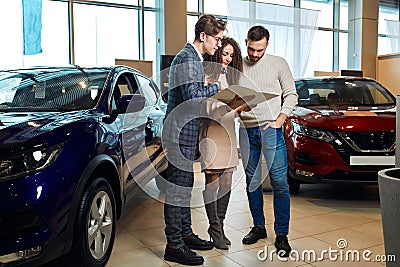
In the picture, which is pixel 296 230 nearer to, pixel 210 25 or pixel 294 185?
pixel 294 185

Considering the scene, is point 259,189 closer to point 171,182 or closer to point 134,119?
point 171,182

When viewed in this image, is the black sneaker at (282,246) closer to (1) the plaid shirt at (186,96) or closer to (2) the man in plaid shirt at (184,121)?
(2) the man in plaid shirt at (184,121)

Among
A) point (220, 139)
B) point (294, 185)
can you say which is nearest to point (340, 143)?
point (294, 185)

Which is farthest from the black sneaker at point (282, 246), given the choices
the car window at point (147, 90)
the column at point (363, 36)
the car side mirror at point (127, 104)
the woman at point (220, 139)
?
the column at point (363, 36)

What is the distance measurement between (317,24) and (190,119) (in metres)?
7.62

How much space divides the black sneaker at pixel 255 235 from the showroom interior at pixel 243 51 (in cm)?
4

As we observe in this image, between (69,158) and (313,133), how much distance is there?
2.12 m

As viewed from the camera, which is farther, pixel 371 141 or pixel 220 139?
pixel 371 141

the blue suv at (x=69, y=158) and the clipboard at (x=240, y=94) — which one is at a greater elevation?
the clipboard at (x=240, y=94)

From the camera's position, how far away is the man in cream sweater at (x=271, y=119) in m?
2.29

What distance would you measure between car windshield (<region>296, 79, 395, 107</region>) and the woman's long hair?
5.34ft

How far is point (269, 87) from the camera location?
91.6 inches

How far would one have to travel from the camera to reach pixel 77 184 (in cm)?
174

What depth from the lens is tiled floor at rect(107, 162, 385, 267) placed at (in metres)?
2.23
